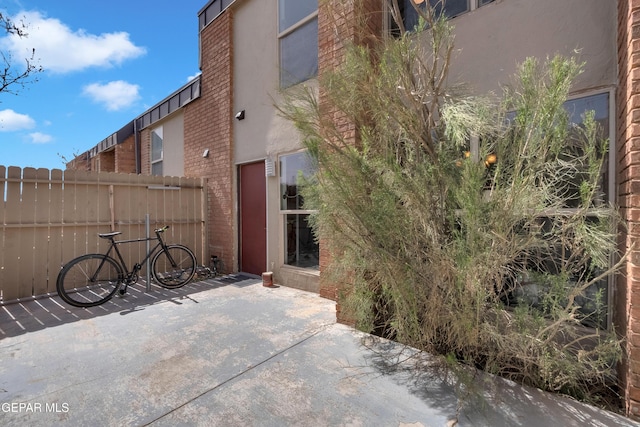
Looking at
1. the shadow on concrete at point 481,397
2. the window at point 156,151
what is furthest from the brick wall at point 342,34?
the window at point 156,151

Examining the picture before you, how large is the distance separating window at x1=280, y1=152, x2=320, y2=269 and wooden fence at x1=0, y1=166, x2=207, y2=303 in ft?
8.89

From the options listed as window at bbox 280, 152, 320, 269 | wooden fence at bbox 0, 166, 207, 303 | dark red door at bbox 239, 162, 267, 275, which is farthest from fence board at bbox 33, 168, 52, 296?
window at bbox 280, 152, 320, 269

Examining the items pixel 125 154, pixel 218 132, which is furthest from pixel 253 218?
pixel 125 154

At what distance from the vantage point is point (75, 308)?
4301 mm

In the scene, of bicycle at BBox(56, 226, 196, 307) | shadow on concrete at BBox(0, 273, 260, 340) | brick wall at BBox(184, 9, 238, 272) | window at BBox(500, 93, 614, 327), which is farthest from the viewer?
brick wall at BBox(184, 9, 238, 272)

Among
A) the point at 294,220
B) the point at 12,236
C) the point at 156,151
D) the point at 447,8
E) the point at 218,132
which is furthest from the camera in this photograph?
the point at 156,151

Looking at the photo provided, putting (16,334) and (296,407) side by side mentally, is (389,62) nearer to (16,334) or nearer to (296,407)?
(296,407)

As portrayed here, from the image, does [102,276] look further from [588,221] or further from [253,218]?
[588,221]

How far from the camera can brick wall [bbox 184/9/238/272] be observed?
6359mm

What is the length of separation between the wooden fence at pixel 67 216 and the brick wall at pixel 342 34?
13.7ft

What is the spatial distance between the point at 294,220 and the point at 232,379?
122 inches

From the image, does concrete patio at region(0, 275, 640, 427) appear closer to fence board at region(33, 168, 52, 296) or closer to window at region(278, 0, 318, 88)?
fence board at region(33, 168, 52, 296)

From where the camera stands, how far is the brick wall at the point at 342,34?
10.3 feet

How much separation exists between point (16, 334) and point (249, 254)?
3448 mm
